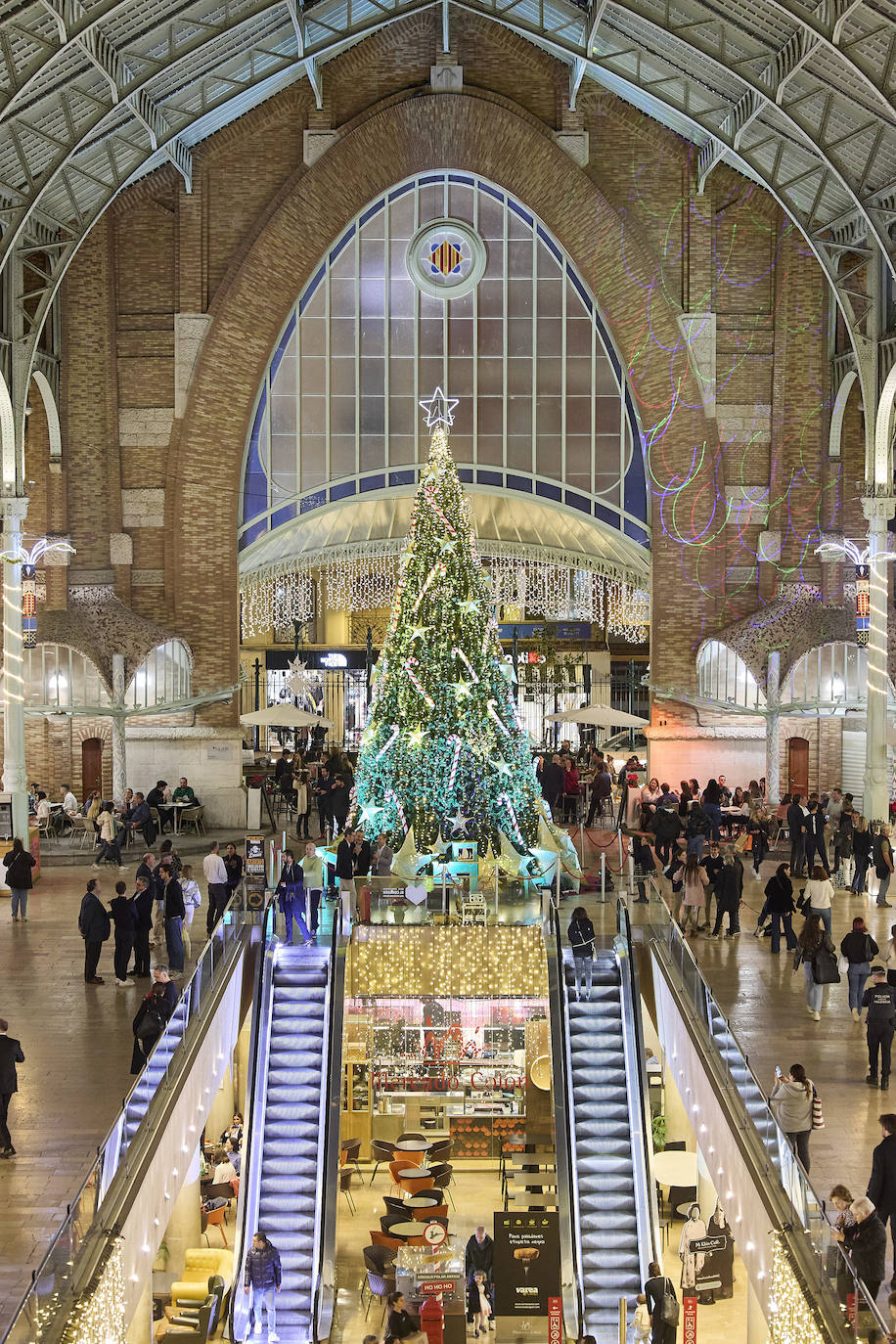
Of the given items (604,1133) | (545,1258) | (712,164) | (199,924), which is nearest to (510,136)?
(712,164)

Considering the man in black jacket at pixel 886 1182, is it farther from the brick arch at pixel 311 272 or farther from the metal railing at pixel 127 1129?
the brick arch at pixel 311 272

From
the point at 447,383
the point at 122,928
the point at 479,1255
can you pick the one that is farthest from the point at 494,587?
the point at 479,1255

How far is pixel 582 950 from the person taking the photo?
56.5ft

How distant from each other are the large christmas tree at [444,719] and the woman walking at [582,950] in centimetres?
265

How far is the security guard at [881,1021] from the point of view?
13.2 m

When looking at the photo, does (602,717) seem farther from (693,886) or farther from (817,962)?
(817,962)

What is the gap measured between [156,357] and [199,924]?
13.5 m

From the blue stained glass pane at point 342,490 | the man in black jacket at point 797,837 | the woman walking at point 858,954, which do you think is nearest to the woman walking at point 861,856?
the man in black jacket at point 797,837

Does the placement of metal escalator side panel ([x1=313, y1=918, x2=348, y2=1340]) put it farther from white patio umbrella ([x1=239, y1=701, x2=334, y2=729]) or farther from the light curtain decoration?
the light curtain decoration

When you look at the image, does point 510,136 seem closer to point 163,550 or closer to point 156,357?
point 156,357

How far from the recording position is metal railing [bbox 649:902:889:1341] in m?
8.67

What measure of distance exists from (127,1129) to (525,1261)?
15.9 ft

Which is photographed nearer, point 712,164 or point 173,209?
point 712,164

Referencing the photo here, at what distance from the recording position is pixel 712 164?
27.6 metres
